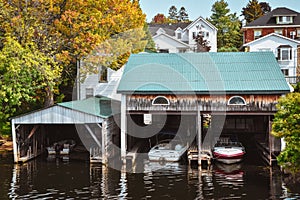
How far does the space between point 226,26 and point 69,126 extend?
44.8 metres

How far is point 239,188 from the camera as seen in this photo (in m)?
21.5

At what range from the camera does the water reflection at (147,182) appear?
20500 millimetres

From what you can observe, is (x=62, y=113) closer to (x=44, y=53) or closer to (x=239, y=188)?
(x=44, y=53)

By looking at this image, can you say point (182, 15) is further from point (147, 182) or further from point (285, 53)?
point (147, 182)

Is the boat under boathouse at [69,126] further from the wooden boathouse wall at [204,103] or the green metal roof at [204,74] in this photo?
the green metal roof at [204,74]

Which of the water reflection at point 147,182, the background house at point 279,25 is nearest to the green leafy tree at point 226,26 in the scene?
the background house at point 279,25

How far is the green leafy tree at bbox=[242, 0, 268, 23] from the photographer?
7544cm

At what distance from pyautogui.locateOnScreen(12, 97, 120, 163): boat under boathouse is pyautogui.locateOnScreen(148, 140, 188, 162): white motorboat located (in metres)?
3.24

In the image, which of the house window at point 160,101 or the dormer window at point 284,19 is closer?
the house window at point 160,101

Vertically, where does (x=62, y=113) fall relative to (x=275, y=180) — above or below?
above

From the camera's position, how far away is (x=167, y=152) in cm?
2878

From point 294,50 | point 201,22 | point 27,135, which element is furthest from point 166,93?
point 201,22

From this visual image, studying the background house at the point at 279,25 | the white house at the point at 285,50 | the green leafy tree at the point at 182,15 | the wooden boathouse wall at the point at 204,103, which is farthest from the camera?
the green leafy tree at the point at 182,15

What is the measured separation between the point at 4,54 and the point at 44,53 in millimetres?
3479
